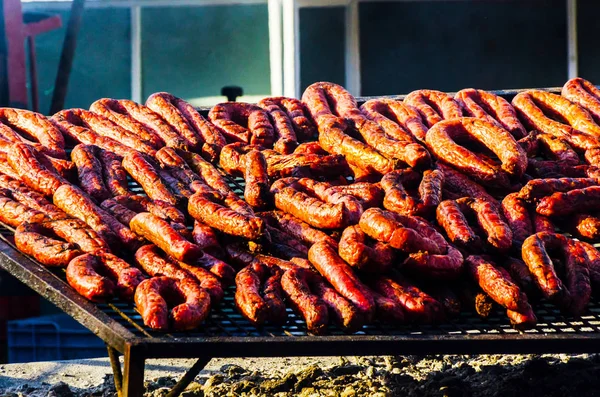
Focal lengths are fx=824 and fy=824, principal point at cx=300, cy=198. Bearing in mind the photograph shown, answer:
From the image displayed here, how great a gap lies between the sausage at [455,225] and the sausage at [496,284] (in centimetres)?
13

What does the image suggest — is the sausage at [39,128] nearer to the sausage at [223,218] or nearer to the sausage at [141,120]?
the sausage at [141,120]

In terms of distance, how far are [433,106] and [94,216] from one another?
286 cm

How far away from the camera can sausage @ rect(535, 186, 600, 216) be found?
479 cm

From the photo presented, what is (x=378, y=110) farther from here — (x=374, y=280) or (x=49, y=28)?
(x=49, y=28)

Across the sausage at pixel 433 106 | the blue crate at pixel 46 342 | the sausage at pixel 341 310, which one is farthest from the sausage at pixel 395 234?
the blue crate at pixel 46 342

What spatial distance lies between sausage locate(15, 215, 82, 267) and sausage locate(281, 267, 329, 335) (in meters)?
1.09

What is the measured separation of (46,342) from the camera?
8250mm

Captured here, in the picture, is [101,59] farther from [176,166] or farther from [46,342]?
[176,166]

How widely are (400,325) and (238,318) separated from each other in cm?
79

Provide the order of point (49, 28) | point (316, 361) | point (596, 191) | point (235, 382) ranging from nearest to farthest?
point (596, 191), point (235, 382), point (316, 361), point (49, 28)

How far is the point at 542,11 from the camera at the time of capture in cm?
1202

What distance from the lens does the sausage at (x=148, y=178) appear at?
4844mm

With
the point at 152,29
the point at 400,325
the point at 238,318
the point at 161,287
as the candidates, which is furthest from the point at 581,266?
the point at 152,29

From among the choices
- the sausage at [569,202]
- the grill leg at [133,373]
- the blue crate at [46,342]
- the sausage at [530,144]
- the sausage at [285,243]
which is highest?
the sausage at [530,144]
